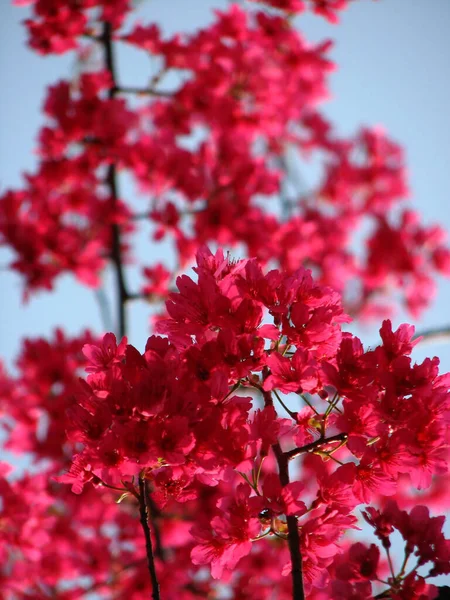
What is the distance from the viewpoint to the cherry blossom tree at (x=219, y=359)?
1.49 m

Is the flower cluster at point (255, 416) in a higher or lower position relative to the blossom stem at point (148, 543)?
higher

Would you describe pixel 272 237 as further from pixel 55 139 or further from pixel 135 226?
pixel 55 139

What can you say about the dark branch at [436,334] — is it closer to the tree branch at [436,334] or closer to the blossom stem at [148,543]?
the tree branch at [436,334]

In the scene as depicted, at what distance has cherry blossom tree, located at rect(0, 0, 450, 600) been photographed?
1490mm

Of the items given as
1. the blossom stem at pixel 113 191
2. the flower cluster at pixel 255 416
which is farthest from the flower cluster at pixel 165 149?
the flower cluster at pixel 255 416

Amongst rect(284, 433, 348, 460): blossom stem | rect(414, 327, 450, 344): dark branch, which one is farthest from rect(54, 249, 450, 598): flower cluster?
rect(414, 327, 450, 344): dark branch

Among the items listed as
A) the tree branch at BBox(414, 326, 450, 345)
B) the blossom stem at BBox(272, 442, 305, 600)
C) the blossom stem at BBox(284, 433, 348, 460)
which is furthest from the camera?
the tree branch at BBox(414, 326, 450, 345)

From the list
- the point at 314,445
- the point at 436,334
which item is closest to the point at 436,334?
the point at 436,334

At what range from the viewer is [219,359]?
1521 mm

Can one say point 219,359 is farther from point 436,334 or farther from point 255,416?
point 436,334

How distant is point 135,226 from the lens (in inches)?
220

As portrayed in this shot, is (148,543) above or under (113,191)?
under

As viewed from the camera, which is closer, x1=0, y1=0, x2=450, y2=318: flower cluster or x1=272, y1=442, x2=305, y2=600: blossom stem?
x1=272, y1=442, x2=305, y2=600: blossom stem

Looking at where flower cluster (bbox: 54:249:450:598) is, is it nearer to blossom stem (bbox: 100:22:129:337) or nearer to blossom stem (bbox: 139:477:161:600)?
blossom stem (bbox: 139:477:161:600)
